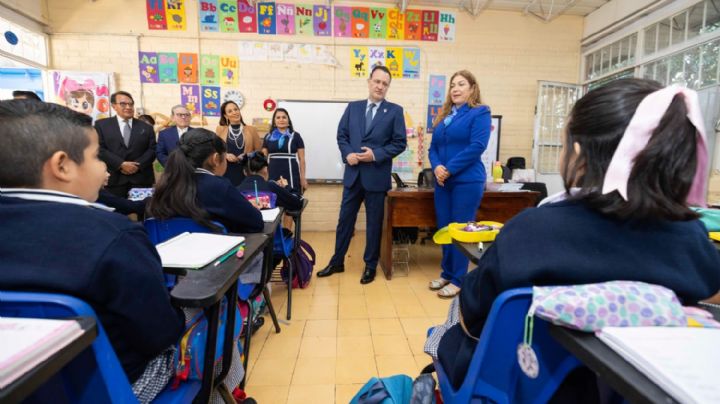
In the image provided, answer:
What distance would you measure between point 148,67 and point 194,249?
4.45 metres

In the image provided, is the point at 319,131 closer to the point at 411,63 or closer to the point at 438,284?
the point at 411,63

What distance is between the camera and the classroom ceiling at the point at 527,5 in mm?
4367

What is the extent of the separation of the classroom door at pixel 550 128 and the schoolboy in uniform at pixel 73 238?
512cm

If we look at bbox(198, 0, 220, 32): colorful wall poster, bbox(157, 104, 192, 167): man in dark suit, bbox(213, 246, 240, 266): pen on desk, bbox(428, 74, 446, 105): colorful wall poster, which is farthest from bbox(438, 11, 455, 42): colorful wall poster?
bbox(213, 246, 240, 266): pen on desk

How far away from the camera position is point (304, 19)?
4.34 meters

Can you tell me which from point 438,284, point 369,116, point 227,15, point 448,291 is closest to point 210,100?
point 227,15

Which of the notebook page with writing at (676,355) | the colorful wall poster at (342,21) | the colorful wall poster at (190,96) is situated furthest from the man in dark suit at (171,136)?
the notebook page with writing at (676,355)

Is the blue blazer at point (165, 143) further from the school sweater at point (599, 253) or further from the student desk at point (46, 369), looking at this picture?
the school sweater at point (599, 253)

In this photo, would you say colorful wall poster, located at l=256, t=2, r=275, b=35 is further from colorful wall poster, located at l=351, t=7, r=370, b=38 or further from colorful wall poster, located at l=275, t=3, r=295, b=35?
colorful wall poster, located at l=351, t=7, r=370, b=38

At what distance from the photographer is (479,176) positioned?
2410mm

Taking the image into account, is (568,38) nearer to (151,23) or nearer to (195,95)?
(195,95)

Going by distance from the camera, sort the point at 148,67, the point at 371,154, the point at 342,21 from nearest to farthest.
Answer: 1. the point at 371,154
2. the point at 148,67
3. the point at 342,21

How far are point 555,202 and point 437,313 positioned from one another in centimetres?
169

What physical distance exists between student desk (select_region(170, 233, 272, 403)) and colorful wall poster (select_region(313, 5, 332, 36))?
4.11m
